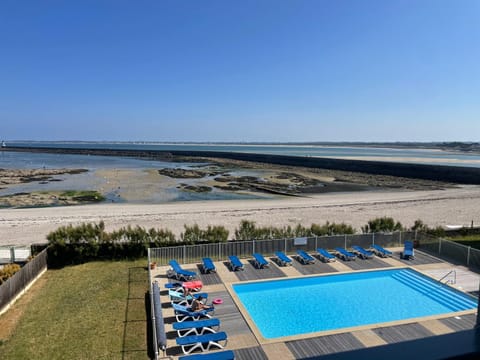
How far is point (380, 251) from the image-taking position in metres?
18.9

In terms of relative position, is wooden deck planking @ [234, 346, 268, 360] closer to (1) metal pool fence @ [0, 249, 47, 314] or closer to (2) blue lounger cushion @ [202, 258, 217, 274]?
(2) blue lounger cushion @ [202, 258, 217, 274]

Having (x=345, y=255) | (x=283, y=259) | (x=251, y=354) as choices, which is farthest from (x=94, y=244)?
(x=345, y=255)

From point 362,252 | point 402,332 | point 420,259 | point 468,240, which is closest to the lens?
point 402,332

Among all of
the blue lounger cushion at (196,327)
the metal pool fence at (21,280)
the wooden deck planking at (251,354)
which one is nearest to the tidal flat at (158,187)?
the metal pool fence at (21,280)

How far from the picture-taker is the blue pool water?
12.9 meters

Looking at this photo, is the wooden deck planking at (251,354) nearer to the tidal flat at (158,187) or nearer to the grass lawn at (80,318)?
the grass lawn at (80,318)

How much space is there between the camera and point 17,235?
24.4 meters

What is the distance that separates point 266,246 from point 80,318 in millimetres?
9502

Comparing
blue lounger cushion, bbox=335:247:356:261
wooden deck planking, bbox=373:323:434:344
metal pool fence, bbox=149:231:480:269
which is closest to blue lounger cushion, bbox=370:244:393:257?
metal pool fence, bbox=149:231:480:269

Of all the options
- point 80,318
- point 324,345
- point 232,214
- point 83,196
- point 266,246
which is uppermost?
point 266,246

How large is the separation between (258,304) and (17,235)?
62.8 ft

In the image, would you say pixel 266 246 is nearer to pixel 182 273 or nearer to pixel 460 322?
pixel 182 273

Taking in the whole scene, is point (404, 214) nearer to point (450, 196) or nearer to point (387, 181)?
point (450, 196)

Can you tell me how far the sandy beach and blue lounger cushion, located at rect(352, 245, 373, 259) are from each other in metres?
7.52
